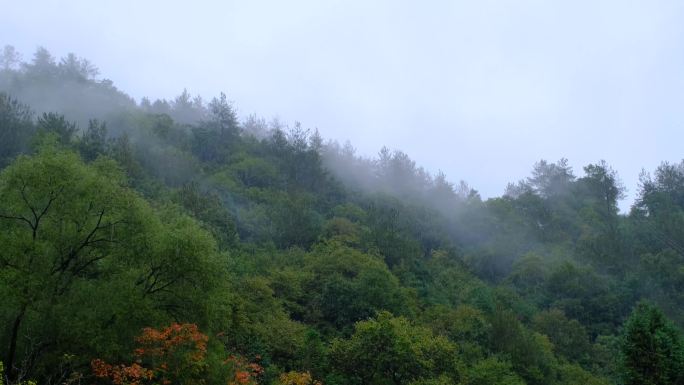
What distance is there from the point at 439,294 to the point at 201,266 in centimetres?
2825

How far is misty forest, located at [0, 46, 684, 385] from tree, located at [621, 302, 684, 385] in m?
0.09

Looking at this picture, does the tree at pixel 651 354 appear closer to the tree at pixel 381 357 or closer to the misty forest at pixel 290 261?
the misty forest at pixel 290 261

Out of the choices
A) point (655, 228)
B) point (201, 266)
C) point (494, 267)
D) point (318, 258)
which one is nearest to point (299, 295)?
point (318, 258)

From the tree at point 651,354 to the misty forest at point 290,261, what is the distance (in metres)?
0.09

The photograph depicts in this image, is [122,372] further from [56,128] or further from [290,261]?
[56,128]

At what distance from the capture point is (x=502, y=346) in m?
32.3

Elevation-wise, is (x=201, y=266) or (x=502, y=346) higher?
(x=201, y=266)

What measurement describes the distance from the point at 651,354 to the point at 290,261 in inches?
872

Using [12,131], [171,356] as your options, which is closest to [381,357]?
[171,356]

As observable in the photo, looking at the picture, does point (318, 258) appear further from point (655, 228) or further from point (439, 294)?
point (655, 228)

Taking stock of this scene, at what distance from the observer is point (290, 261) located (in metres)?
40.1

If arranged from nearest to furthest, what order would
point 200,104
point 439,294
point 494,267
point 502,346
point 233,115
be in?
point 502,346
point 439,294
point 494,267
point 233,115
point 200,104

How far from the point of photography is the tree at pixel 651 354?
85.3 ft

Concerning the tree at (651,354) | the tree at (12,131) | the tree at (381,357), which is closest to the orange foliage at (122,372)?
the tree at (381,357)
